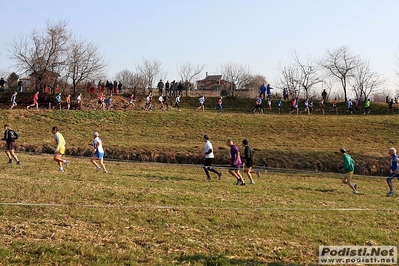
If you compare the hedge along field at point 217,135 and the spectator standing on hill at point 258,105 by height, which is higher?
the spectator standing on hill at point 258,105

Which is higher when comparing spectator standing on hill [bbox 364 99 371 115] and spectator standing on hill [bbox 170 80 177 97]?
spectator standing on hill [bbox 170 80 177 97]

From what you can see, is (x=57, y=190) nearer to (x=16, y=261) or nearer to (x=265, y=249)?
(x=16, y=261)

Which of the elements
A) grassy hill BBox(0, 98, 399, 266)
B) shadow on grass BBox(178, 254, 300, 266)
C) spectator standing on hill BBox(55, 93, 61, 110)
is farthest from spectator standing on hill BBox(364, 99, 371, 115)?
shadow on grass BBox(178, 254, 300, 266)

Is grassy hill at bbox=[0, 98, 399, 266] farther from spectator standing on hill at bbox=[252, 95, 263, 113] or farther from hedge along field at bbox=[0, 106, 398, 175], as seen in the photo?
spectator standing on hill at bbox=[252, 95, 263, 113]

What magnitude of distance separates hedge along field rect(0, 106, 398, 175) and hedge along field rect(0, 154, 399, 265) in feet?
41.4

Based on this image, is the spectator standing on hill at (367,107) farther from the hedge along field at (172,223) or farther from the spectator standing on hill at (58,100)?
the hedge along field at (172,223)

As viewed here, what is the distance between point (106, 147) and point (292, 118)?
867 inches

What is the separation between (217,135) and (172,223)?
28417mm

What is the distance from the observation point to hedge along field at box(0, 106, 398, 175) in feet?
91.6

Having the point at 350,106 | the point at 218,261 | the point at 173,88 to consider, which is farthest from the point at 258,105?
the point at 218,261

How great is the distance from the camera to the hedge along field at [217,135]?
2792 cm

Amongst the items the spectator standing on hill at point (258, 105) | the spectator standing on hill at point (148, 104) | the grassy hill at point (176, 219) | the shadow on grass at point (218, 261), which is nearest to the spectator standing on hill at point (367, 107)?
the spectator standing on hill at point (258, 105)

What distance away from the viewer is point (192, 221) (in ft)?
32.4

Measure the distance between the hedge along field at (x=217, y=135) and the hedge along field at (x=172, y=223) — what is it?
41.4ft
